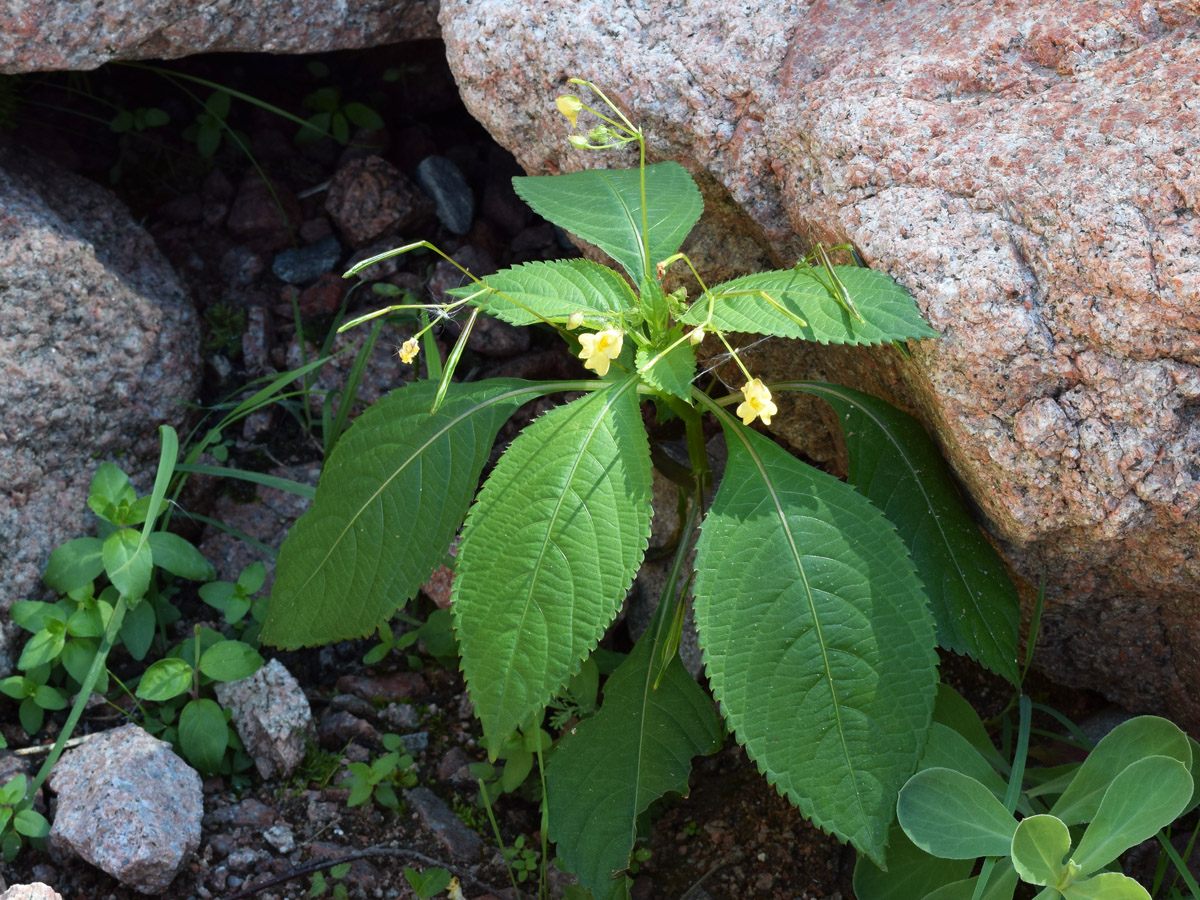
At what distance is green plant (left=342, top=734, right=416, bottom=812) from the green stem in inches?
23.9

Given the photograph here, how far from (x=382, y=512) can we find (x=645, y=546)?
588mm

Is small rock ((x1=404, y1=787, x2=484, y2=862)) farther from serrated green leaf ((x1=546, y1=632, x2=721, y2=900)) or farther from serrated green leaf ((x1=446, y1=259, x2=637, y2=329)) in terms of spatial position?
serrated green leaf ((x1=446, y1=259, x2=637, y2=329))

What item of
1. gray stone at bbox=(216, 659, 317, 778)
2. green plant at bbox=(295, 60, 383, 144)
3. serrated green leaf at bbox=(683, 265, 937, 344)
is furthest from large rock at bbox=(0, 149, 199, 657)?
serrated green leaf at bbox=(683, 265, 937, 344)

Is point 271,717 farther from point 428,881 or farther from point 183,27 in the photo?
point 183,27

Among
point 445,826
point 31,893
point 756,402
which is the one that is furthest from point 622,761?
point 31,893

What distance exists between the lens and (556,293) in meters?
2.06

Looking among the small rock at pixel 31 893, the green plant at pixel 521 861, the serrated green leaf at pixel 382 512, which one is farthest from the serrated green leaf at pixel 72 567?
the green plant at pixel 521 861

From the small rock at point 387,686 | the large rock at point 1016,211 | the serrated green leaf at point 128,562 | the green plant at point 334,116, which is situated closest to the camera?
the large rock at point 1016,211

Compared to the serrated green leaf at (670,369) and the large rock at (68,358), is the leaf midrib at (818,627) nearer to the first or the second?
the serrated green leaf at (670,369)

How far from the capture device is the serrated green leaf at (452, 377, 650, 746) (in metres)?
1.76

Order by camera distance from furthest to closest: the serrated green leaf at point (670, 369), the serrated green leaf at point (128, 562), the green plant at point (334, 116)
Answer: the green plant at point (334, 116), the serrated green leaf at point (128, 562), the serrated green leaf at point (670, 369)

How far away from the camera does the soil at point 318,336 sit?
2.17 m

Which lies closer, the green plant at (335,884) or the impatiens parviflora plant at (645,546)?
the impatiens parviflora plant at (645,546)

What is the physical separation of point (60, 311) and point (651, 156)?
1.57m
